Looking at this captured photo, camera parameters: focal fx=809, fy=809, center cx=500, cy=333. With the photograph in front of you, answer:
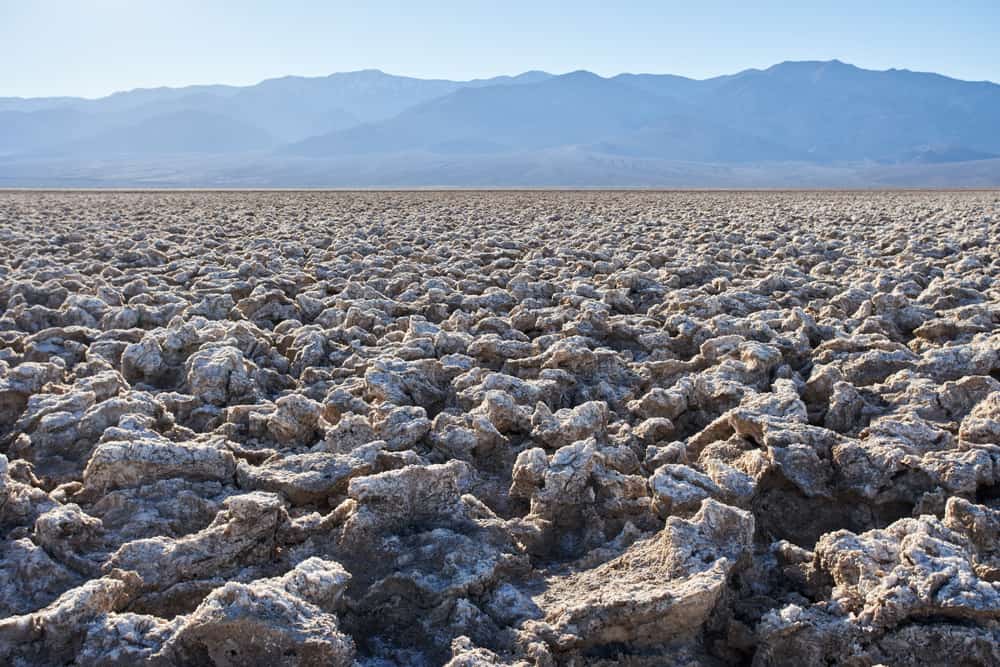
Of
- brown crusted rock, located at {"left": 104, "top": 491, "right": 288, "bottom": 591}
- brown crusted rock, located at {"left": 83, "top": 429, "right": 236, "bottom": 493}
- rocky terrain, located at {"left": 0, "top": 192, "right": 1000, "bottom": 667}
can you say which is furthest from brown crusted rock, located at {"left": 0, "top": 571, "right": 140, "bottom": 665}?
brown crusted rock, located at {"left": 83, "top": 429, "right": 236, "bottom": 493}

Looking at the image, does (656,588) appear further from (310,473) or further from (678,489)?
(310,473)

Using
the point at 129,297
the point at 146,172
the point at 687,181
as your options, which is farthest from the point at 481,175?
the point at 129,297

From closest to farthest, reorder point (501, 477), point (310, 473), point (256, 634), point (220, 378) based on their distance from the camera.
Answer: point (256, 634) → point (310, 473) → point (501, 477) → point (220, 378)

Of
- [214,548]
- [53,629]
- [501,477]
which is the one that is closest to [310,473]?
[214,548]

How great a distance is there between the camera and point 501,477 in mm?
2705

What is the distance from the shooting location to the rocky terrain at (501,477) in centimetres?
177

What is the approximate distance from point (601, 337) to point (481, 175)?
141 metres

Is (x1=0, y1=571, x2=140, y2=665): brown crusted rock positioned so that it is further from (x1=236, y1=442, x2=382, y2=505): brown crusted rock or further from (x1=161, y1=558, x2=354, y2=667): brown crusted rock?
(x1=236, y1=442, x2=382, y2=505): brown crusted rock

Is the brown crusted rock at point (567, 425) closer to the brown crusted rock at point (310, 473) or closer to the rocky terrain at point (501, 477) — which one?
the rocky terrain at point (501, 477)

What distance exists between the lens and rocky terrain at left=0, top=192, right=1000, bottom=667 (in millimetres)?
1773

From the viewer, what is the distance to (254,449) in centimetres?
284

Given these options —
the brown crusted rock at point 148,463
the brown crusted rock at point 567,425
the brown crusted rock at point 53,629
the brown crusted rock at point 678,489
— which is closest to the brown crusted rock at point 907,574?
the brown crusted rock at point 678,489

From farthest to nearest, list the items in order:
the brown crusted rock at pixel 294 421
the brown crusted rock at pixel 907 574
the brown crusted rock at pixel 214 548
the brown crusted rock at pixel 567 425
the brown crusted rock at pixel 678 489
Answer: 1. the brown crusted rock at pixel 294 421
2. the brown crusted rock at pixel 567 425
3. the brown crusted rock at pixel 678 489
4. the brown crusted rock at pixel 214 548
5. the brown crusted rock at pixel 907 574

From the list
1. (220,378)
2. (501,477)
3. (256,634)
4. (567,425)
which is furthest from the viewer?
(220,378)
